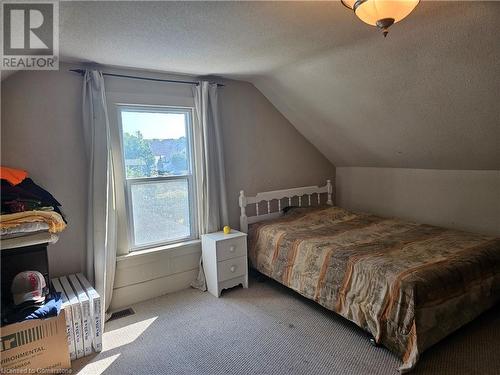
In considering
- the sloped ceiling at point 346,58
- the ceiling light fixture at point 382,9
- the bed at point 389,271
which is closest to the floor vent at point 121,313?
the bed at point 389,271

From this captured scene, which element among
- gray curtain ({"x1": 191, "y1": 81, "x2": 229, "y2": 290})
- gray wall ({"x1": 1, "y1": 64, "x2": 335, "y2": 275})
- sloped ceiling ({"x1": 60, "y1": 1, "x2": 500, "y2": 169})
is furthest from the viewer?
gray curtain ({"x1": 191, "y1": 81, "x2": 229, "y2": 290})

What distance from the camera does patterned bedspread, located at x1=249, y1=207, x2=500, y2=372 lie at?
1.93 m

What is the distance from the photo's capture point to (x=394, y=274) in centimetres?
203

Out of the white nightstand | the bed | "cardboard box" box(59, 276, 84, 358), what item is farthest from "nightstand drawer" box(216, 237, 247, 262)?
"cardboard box" box(59, 276, 84, 358)

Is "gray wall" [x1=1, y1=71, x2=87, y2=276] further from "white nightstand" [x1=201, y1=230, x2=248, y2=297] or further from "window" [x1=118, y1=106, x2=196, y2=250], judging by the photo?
"white nightstand" [x1=201, y1=230, x2=248, y2=297]

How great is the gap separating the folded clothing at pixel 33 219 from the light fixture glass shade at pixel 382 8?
2178 millimetres

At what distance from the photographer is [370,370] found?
194 cm

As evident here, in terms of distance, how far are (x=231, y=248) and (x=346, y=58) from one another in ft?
6.66

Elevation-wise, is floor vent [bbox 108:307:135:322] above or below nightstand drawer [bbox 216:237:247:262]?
below

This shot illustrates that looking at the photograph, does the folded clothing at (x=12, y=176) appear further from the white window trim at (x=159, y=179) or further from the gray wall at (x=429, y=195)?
the gray wall at (x=429, y=195)

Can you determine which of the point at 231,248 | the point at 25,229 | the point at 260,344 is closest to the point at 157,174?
the point at 231,248

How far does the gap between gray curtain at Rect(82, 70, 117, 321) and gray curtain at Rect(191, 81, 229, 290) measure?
90 centimetres

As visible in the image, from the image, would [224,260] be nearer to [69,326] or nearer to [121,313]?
[121,313]

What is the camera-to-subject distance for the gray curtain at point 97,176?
2580mm
